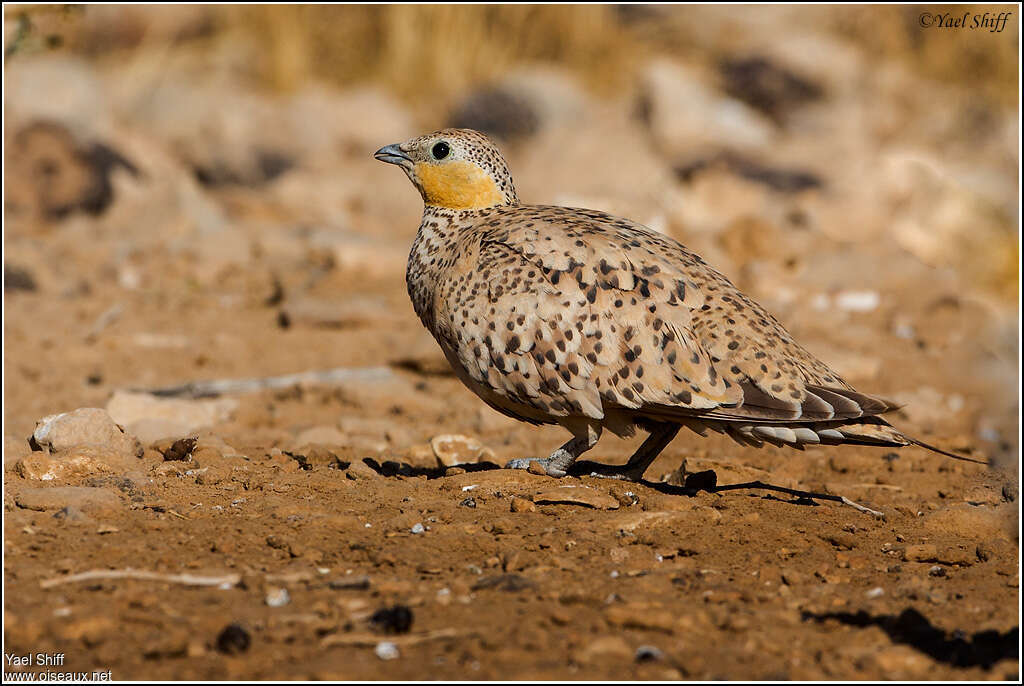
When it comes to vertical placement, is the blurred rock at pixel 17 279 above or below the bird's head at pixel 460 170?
below

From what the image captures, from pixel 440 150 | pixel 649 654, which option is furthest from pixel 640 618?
pixel 440 150

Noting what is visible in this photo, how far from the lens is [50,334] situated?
1035 cm

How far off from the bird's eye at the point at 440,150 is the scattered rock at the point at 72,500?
8.47ft

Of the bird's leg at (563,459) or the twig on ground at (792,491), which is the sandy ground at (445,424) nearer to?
the twig on ground at (792,491)

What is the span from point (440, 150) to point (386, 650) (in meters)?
3.50

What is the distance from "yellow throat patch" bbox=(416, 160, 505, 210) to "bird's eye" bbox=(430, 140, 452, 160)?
57 millimetres

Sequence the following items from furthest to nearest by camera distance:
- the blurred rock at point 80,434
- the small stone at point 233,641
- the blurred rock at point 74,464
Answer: the blurred rock at point 80,434
the blurred rock at point 74,464
the small stone at point 233,641

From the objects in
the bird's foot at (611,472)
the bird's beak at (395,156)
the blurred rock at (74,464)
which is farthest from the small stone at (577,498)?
the bird's beak at (395,156)

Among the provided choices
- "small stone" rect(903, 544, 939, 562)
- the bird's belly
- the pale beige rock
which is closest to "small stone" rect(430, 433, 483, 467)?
the bird's belly

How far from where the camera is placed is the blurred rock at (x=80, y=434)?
6012 millimetres

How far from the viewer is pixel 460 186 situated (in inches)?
268

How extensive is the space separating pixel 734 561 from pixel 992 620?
1038mm

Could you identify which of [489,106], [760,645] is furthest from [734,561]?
[489,106]

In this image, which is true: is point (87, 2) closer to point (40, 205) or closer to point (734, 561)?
point (40, 205)
